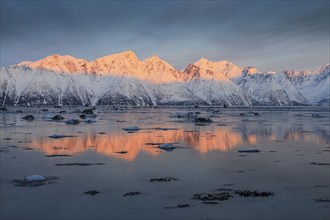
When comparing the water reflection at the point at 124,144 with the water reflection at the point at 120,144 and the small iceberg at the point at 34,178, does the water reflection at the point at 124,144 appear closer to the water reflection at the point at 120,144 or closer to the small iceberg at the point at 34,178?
the water reflection at the point at 120,144

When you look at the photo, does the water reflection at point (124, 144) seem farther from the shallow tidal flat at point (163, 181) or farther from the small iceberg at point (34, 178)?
the small iceberg at point (34, 178)

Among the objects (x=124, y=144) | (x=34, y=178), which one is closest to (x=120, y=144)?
(x=124, y=144)

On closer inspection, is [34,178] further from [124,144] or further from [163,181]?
[124,144]

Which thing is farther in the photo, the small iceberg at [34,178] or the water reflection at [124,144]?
the water reflection at [124,144]

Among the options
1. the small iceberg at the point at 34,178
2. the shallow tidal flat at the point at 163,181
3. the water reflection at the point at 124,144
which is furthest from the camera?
the water reflection at the point at 124,144

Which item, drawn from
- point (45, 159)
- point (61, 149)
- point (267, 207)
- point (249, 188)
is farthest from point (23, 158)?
point (267, 207)

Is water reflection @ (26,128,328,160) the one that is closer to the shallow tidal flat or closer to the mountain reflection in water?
the mountain reflection in water

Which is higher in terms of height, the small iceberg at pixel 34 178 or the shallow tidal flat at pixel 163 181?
the small iceberg at pixel 34 178

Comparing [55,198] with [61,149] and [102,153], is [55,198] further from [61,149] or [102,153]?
[61,149]

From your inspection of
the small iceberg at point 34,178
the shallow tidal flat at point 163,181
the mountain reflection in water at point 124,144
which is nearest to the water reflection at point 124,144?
the mountain reflection in water at point 124,144

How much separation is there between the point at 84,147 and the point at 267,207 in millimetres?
19739

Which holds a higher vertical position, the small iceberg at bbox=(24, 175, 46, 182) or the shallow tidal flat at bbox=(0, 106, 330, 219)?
the small iceberg at bbox=(24, 175, 46, 182)

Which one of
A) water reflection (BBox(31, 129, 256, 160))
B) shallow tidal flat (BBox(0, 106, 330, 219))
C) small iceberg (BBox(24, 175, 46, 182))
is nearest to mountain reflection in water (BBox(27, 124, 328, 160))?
water reflection (BBox(31, 129, 256, 160))

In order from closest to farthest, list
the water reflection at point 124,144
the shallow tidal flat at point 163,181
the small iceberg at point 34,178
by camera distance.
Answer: the shallow tidal flat at point 163,181 < the small iceberg at point 34,178 < the water reflection at point 124,144
